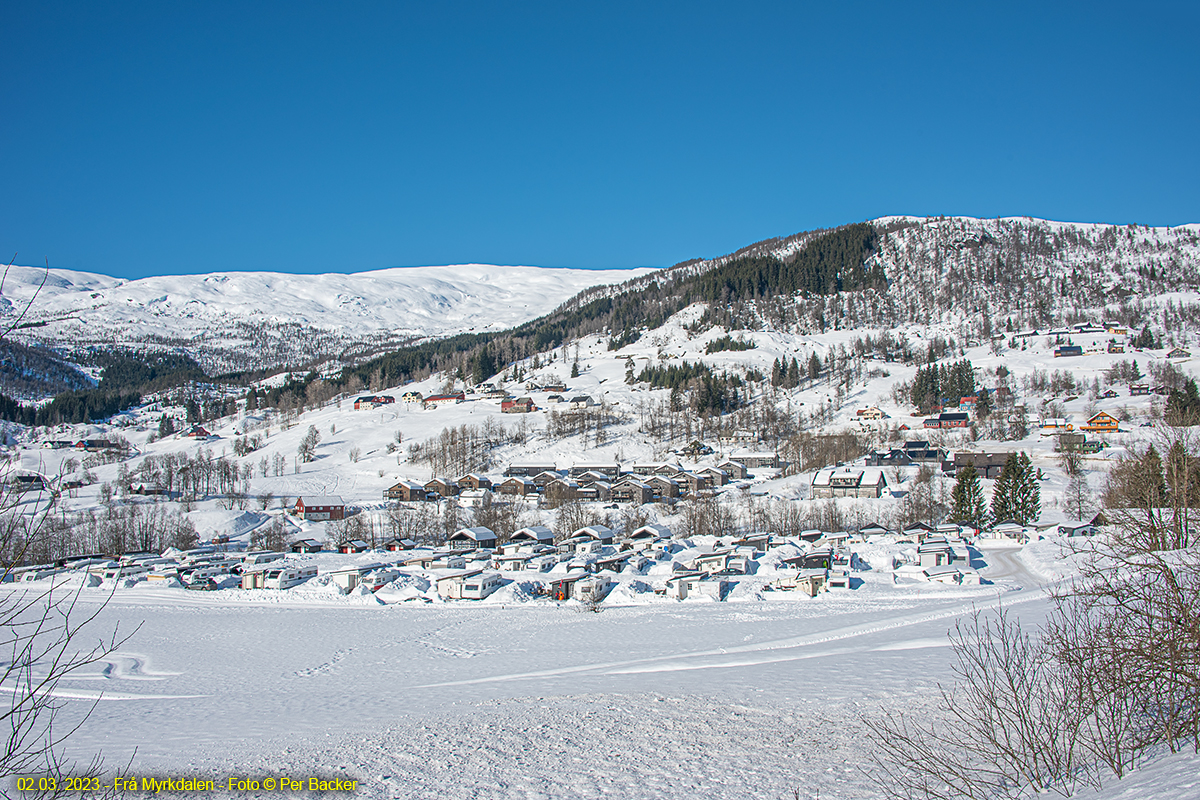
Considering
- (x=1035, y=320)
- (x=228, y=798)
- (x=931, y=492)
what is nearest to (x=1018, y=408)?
(x=931, y=492)

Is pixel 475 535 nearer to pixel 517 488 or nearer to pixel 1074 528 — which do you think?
pixel 517 488

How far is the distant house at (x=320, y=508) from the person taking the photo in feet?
214

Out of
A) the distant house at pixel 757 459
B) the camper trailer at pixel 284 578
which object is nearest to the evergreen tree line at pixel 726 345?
the distant house at pixel 757 459

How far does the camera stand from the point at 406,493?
72.4m

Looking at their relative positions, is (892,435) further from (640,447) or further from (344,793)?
(344,793)

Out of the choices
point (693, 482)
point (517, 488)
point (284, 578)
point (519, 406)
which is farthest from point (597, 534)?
point (519, 406)

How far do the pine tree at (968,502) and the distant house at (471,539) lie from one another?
112 ft

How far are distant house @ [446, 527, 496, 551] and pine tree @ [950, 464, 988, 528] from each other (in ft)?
112

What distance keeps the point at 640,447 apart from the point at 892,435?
102 feet

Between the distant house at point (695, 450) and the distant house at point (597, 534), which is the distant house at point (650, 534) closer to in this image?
the distant house at point (597, 534)

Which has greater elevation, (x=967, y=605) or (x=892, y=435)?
(x=892, y=435)

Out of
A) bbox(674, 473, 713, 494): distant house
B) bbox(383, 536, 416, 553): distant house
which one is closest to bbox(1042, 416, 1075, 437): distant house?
bbox(674, 473, 713, 494): distant house

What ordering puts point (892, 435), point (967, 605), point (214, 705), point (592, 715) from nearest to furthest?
point (592, 715)
point (214, 705)
point (967, 605)
point (892, 435)

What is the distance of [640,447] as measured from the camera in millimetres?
93312
